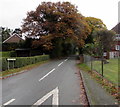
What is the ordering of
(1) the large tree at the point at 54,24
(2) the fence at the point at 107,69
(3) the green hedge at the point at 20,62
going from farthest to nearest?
1. (1) the large tree at the point at 54,24
2. (3) the green hedge at the point at 20,62
3. (2) the fence at the point at 107,69

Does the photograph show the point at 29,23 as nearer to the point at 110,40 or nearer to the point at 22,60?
the point at 22,60

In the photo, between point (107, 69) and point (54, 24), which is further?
point (54, 24)

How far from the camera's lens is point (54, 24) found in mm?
31969

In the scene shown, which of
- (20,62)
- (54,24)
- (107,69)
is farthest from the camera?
(54,24)

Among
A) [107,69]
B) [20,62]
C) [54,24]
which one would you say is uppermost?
[54,24]

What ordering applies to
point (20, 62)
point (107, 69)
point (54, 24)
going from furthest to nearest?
point (54, 24), point (20, 62), point (107, 69)

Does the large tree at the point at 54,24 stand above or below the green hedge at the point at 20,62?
above

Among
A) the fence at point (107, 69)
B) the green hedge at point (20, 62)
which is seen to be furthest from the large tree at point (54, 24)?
the fence at point (107, 69)

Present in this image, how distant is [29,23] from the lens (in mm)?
34125

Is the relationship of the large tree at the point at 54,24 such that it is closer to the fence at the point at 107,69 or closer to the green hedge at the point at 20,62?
the green hedge at the point at 20,62

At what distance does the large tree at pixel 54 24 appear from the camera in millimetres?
31656

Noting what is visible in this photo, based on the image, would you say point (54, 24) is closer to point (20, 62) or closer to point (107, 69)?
point (20, 62)

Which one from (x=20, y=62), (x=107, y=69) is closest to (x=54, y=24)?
(x=20, y=62)

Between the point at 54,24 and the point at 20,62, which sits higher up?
the point at 54,24
